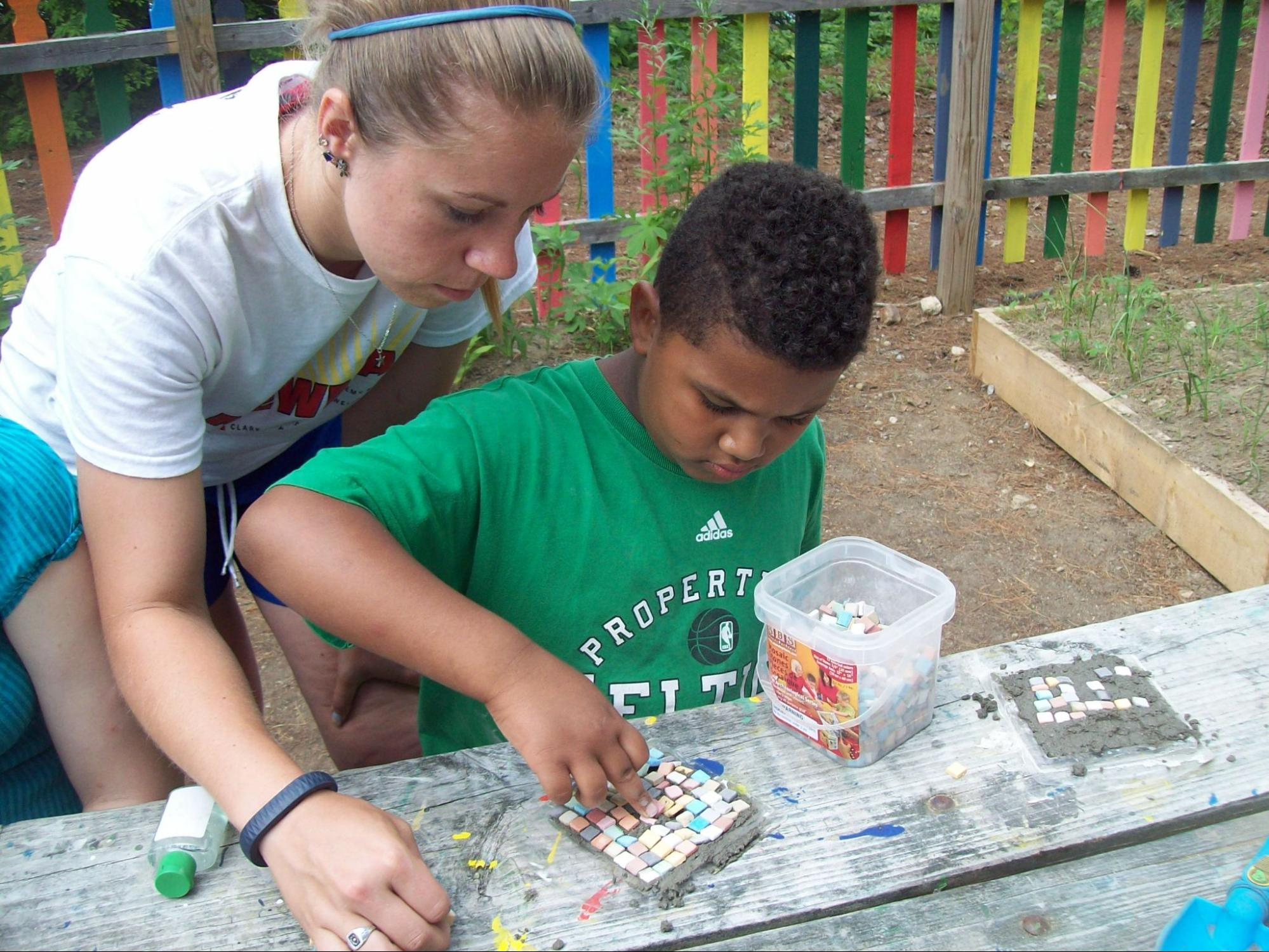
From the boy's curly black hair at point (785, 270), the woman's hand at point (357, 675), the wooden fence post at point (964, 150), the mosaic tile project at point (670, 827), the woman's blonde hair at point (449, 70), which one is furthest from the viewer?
the wooden fence post at point (964, 150)

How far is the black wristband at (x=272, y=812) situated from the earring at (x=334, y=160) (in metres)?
0.84

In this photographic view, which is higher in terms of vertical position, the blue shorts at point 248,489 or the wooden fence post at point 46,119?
the wooden fence post at point 46,119

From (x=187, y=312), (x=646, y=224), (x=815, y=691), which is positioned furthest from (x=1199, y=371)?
(x=187, y=312)

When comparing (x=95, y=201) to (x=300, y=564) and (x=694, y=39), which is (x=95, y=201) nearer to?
(x=300, y=564)

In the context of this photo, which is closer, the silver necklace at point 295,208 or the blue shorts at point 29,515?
the blue shorts at point 29,515

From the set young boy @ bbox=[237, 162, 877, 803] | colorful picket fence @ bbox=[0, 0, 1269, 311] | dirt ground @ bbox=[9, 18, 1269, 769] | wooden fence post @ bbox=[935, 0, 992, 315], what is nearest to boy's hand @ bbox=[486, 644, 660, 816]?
young boy @ bbox=[237, 162, 877, 803]

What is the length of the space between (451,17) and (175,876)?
107 cm

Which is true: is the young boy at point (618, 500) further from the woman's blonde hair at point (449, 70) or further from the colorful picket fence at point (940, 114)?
the colorful picket fence at point (940, 114)

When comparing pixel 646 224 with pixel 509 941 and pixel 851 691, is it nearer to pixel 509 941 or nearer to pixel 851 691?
pixel 851 691

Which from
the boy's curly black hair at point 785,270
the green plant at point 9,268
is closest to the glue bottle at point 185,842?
the boy's curly black hair at point 785,270

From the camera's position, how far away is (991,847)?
3.83ft

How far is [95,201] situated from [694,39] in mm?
3783

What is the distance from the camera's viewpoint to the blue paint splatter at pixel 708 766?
1308mm

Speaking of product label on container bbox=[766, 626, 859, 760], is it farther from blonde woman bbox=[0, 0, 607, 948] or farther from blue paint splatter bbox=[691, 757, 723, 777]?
blonde woman bbox=[0, 0, 607, 948]
